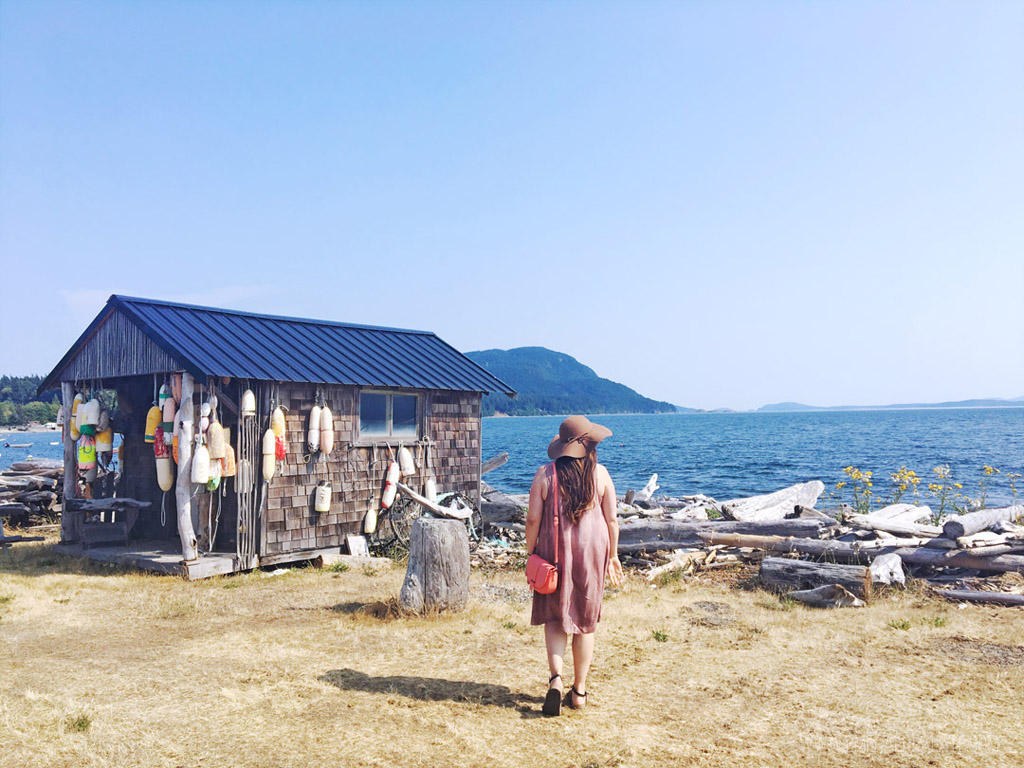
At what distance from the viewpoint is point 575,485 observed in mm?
6219

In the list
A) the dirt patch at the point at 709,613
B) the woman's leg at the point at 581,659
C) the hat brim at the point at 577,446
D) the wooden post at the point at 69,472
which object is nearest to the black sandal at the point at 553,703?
the woman's leg at the point at 581,659

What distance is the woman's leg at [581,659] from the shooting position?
6.27 m

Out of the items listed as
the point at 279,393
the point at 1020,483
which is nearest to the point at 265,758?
the point at 279,393

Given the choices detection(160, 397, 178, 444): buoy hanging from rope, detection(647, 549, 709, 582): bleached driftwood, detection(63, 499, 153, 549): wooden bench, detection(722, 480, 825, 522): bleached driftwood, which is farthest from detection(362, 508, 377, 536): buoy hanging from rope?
detection(722, 480, 825, 522): bleached driftwood

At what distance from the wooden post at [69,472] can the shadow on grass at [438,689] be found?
33.5ft

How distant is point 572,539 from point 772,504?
1560cm

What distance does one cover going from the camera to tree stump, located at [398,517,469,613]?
9797mm

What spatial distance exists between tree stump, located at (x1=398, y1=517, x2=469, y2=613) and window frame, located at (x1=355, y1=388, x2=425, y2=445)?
504cm

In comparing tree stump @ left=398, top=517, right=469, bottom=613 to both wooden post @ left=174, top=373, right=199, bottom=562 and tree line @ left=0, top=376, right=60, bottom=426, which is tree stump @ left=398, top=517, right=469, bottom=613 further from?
tree line @ left=0, top=376, right=60, bottom=426

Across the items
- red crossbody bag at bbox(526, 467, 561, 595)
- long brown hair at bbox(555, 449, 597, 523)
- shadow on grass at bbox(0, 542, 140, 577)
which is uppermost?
long brown hair at bbox(555, 449, 597, 523)

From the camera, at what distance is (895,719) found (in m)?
6.25

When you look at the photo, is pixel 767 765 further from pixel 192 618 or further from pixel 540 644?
pixel 192 618

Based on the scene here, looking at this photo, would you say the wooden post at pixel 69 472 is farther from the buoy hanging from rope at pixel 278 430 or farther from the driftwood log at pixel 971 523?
Result: the driftwood log at pixel 971 523

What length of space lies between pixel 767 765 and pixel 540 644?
363 centimetres
